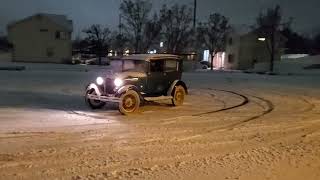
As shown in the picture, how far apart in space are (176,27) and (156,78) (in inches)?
2450

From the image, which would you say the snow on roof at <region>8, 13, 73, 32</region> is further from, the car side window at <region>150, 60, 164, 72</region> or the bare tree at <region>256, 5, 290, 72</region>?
the car side window at <region>150, 60, 164, 72</region>

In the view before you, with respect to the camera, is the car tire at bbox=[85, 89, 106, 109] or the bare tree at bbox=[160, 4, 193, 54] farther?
the bare tree at bbox=[160, 4, 193, 54]

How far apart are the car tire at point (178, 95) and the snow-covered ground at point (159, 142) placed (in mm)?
375

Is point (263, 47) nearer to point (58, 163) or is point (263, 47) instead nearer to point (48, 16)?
point (48, 16)

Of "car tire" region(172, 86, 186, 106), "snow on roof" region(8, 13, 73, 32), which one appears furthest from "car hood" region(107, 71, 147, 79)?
"snow on roof" region(8, 13, 73, 32)

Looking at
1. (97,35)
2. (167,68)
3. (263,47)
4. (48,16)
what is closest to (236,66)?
(263,47)

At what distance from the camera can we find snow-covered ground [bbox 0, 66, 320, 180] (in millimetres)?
8641

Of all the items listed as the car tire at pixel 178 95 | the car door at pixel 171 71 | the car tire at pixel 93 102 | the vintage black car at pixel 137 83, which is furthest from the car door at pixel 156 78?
Answer: the car tire at pixel 93 102

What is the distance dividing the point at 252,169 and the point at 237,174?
46 cm

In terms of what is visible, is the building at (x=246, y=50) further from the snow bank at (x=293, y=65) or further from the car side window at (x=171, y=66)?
the car side window at (x=171, y=66)

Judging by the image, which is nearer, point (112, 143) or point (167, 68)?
point (112, 143)

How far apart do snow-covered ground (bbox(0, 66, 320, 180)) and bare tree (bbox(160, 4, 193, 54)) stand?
59.6 metres

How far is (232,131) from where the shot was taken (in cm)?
1298

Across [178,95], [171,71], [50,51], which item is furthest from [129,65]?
[50,51]
